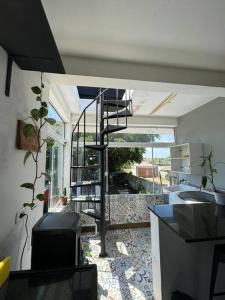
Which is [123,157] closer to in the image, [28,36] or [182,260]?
[182,260]

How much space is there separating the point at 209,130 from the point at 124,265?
300 centimetres

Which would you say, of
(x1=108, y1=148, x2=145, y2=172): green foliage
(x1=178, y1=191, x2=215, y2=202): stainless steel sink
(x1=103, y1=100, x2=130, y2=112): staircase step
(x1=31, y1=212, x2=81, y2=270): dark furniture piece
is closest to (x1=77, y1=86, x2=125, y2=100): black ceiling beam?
(x1=103, y1=100, x2=130, y2=112): staircase step

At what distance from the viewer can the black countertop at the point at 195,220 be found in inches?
48.1

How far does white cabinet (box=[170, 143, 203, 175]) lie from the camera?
386 cm

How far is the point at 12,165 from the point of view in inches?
51.2

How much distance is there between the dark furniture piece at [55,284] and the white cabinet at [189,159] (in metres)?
3.41

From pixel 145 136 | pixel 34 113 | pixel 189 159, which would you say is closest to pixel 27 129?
pixel 34 113

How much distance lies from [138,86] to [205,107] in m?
2.28

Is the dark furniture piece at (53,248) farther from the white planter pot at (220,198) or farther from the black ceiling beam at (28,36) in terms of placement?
the white planter pot at (220,198)

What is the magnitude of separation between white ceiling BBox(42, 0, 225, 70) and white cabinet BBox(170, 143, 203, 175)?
7.08 ft

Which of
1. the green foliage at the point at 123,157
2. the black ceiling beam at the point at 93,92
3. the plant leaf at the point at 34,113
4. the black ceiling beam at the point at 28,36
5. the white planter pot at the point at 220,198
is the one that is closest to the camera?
the black ceiling beam at the point at 28,36

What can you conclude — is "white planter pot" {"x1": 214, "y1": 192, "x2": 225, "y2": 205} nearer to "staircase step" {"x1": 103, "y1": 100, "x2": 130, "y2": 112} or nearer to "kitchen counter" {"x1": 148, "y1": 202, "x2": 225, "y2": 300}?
"kitchen counter" {"x1": 148, "y1": 202, "x2": 225, "y2": 300}

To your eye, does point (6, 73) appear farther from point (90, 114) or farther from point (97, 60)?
point (90, 114)

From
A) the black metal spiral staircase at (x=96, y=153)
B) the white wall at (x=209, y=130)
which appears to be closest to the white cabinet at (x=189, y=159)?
the white wall at (x=209, y=130)
